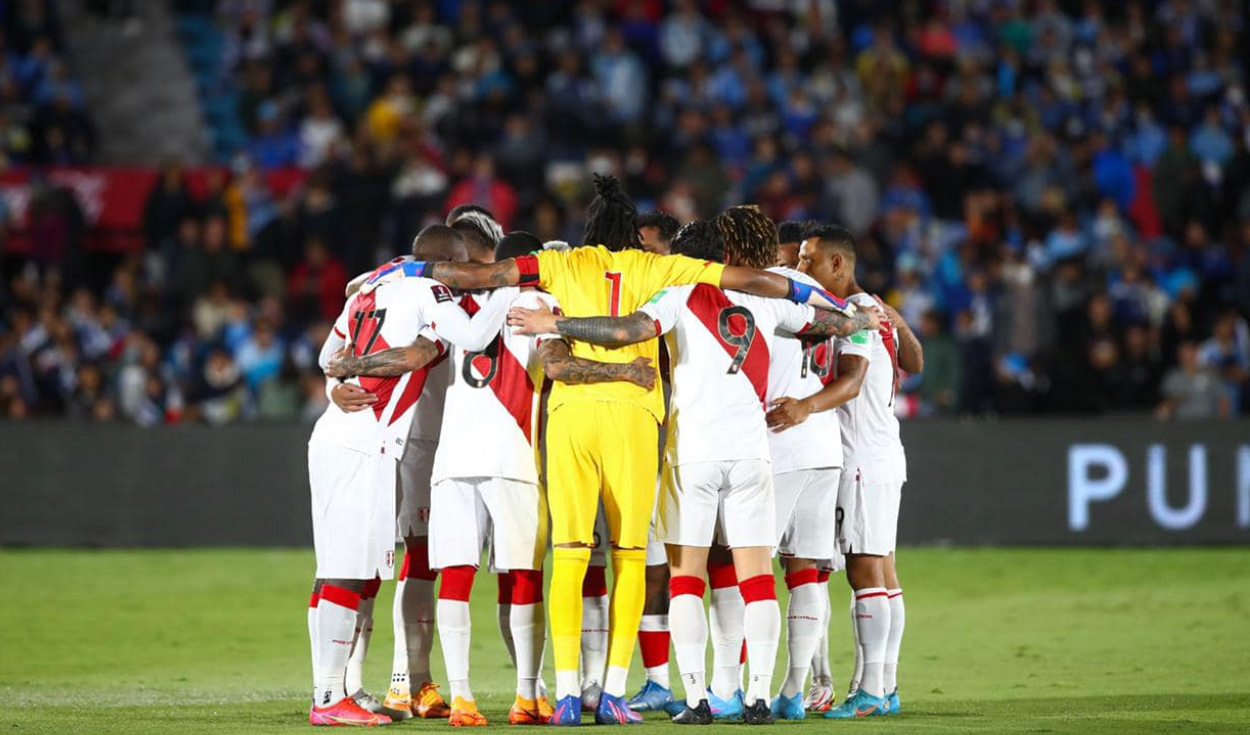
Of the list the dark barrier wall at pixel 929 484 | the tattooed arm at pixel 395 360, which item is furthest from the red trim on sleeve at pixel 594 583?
the dark barrier wall at pixel 929 484

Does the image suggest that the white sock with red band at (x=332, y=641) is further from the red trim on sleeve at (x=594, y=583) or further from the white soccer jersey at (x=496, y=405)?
the red trim on sleeve at (x=594, y=583)

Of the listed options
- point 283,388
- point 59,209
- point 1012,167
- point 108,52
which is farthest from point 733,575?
point 108,52

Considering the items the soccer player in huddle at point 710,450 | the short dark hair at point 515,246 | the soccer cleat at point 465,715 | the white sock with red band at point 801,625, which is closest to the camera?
the soccer player in huddle at point 710,450

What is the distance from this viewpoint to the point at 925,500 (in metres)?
17.3

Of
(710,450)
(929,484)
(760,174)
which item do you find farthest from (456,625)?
(760,174)

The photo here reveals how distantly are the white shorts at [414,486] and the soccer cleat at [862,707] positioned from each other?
2.29 metres

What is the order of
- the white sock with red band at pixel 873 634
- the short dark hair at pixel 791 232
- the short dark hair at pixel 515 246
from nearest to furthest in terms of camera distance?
the short dark hair at pixel 515 246 < the white sock with red band at pixel 873 634 < the short dark hair at pixel 791 232

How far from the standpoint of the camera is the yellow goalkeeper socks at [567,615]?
8.29 metres

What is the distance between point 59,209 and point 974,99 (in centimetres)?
1111

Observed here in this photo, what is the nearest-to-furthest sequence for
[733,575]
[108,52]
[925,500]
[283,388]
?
[733,575], [925,500], [283,388], [108,52]

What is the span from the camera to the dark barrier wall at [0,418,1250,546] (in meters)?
17.1

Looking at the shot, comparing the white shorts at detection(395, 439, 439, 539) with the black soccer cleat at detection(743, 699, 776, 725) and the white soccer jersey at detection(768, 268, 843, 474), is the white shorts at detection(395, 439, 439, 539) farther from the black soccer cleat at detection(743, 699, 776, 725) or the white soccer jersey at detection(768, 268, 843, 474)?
the black soccer cleat at detection(743, 699, 776, 725)

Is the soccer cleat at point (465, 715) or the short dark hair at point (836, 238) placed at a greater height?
the short dark hair at point (836, 238)

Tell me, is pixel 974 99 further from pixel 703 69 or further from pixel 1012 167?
pixel 703 69
